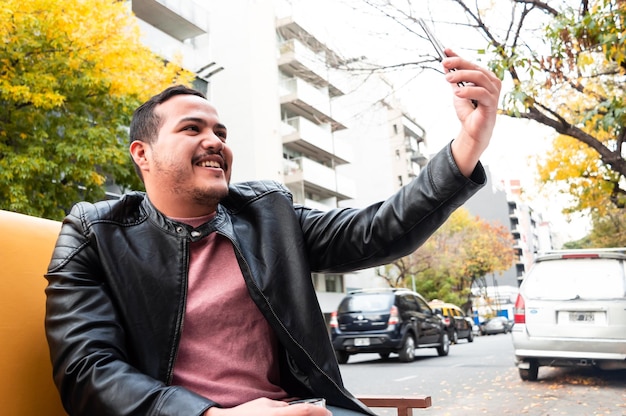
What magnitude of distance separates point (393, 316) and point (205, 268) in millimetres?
11333

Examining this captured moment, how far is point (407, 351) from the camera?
13062 mm

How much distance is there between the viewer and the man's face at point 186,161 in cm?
183

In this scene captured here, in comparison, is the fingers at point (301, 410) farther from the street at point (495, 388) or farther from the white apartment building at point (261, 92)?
the white apartment building at point (261, 92)

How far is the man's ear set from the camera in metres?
1.94

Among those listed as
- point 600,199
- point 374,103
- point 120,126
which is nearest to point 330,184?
point 600,199

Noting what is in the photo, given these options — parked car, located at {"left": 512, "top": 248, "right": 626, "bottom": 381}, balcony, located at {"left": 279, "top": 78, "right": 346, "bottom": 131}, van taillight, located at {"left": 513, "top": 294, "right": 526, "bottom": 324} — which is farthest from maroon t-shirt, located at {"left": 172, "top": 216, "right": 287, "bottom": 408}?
balcony, located at {"left": 279, "top": 78, "right": 346, "bottom": 131}

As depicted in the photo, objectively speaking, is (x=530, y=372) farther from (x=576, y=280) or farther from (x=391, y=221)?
(x=391, y=221)

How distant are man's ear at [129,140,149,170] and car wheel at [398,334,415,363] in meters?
11.6

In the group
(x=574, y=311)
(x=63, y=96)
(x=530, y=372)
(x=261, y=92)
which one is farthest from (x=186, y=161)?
(x=261, y=92)

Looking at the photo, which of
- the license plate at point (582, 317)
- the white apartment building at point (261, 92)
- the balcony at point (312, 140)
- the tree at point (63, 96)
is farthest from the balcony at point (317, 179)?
the license plate at point (582, 317)

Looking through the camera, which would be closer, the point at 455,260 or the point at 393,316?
the point at 393,316

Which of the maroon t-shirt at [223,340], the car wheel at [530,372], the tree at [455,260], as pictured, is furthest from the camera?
the tree at [455,260]

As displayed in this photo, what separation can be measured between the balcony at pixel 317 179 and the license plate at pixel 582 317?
84.5 ft

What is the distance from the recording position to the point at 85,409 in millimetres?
1463
